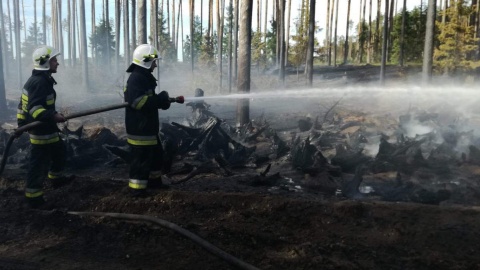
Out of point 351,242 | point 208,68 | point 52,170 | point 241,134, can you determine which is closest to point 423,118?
point 241,134

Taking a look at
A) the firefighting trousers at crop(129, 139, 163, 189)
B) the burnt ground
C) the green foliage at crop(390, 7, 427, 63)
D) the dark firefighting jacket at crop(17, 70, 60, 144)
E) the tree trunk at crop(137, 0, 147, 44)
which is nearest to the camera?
the burnt ground

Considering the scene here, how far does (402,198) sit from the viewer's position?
20.4ft

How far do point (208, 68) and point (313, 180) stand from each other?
1292 inches

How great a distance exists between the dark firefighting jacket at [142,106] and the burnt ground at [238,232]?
32.6 inches

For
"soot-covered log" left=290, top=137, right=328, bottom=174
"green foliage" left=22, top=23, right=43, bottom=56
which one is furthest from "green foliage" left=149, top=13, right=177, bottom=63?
"soot-covered log" left=290, top=137, right=328, bottom=174

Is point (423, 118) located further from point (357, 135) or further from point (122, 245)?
point (122, 245)

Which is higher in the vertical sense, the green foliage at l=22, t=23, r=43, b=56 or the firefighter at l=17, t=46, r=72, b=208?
the green foliage at l=22, t=23, r=43, b=56

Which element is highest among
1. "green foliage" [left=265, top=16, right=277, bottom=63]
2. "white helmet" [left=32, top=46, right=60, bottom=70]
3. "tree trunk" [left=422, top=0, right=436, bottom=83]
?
"green foliage" [left=265, top=16, right=277, bottom=63]

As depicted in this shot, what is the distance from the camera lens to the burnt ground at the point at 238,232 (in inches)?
156

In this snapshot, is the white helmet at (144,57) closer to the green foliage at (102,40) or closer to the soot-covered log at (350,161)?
the soot-covered log at (350,161)

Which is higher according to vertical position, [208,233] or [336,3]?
[336,3]

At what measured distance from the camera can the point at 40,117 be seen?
217 inches

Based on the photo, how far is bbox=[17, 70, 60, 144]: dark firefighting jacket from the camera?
555 centimetres

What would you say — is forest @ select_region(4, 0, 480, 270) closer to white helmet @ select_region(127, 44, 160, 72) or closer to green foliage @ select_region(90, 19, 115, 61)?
white helmet @ select_region(127, 44, 160, 72)
